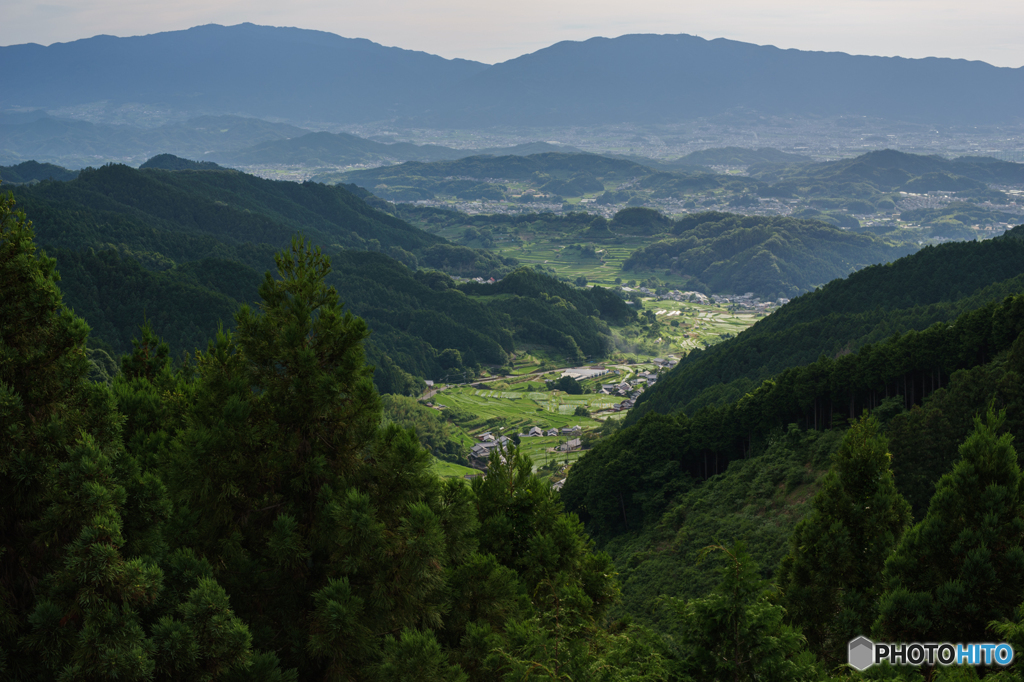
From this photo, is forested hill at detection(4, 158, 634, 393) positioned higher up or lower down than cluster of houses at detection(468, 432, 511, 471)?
higher up

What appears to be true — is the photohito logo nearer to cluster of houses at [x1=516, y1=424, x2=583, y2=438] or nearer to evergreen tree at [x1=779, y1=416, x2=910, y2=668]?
evergreen tree at [x1=779, y1=416, x2=910, y2=668]

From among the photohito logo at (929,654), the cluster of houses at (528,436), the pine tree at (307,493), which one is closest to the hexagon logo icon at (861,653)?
the photohito logo at (929,654)

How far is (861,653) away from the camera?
16.9 meters

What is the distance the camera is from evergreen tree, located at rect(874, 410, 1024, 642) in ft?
52.1

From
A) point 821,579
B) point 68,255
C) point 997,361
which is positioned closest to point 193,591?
point 821,579

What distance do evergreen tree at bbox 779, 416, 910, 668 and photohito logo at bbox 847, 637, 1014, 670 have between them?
2776 millimetres

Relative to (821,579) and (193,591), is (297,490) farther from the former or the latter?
(821,579)

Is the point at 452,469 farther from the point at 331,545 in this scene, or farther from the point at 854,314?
the point at 331,545

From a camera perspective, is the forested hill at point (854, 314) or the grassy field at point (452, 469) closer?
the forested hill at point (854, 314)

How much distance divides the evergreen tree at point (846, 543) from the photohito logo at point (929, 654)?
2776mm

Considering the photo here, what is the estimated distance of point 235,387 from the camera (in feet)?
55.8

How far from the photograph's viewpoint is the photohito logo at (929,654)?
47.9 feet

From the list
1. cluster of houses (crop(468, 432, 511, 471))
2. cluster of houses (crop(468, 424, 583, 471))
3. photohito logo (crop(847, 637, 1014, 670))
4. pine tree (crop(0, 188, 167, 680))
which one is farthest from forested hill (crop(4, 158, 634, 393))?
photohito logo (crop(847, 637, 1014, 670))

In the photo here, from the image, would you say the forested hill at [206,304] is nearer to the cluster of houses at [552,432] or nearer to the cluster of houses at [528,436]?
the cluster of houses at [528,436]
